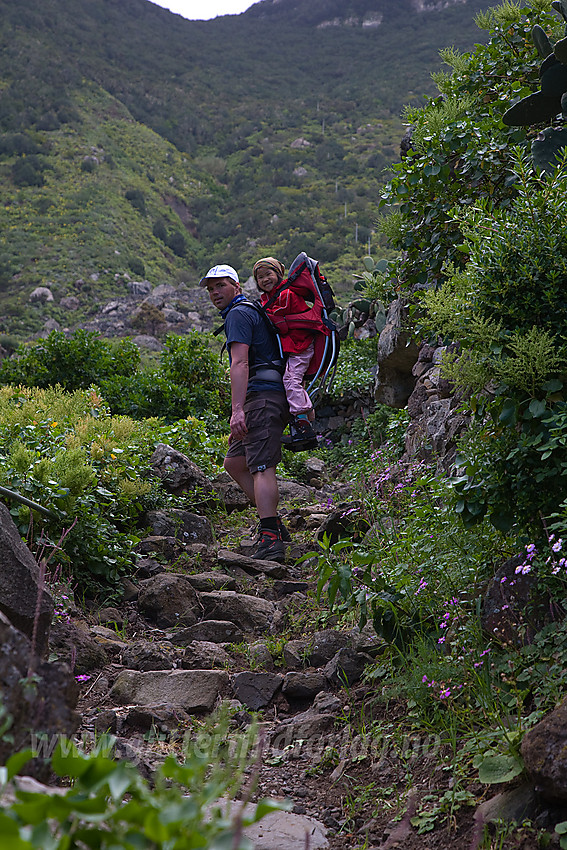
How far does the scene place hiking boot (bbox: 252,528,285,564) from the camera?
15.3ft

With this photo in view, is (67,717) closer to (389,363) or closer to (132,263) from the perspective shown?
(389,363)

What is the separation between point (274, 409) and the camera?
475 cm

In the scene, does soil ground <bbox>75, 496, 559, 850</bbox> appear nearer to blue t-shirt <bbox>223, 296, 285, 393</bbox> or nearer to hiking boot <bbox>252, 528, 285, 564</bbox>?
hiking boot <bbox>252, 528, 285, 564</bbox>

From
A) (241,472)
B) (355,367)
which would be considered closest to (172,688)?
(241,472)

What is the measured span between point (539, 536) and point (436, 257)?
252 centimetres

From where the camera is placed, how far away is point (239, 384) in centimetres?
456

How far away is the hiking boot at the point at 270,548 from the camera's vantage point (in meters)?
4.66

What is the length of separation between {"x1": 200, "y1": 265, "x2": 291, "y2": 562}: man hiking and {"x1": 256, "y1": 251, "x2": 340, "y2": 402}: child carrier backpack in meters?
0.18

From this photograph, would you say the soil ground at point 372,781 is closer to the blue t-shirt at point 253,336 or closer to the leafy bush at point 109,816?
the leafy bush at point 109,816

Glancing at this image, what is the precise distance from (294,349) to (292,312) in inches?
10.7

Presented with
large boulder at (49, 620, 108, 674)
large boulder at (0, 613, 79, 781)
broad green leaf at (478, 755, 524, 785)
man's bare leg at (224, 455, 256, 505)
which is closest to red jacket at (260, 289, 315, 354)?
man's bare leg at (224, 455, 256, 505)

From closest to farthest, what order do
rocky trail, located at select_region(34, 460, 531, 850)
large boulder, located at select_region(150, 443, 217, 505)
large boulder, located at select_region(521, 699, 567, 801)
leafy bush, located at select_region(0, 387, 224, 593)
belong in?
large boulder, located at select_region(521, 699, 567, 801) → rocky trail, located at select_region(34, 460, 531, 850) → leafy bush, located at select_region(0, 387, 224, 593) → large boulder, located at select_region(150, 443, 217, 505)

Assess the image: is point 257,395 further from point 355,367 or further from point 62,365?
point 62,365

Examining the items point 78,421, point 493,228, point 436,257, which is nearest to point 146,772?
point 493,228
